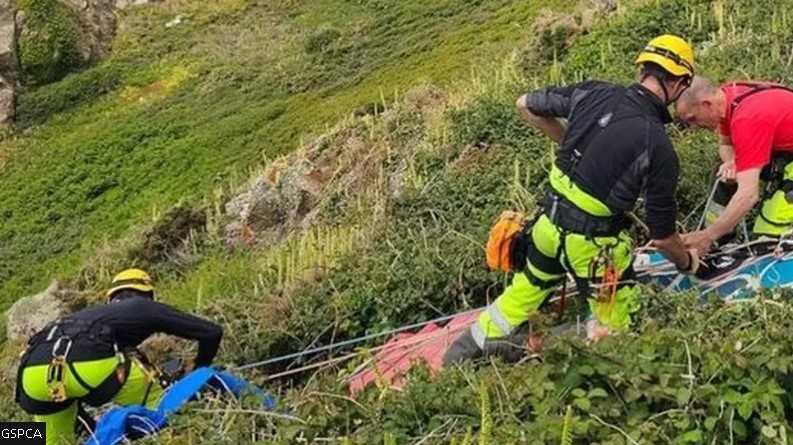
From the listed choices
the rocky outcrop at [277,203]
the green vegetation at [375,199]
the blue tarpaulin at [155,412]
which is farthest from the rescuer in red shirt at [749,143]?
the rocky outcrop at [277,203]

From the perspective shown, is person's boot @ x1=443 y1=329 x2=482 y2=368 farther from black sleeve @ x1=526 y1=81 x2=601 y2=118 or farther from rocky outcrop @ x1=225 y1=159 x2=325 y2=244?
rocky outcrop @ x1=225 y1=159 x2=325 y2=244

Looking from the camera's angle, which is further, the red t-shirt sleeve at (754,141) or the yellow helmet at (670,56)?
the red t-shirt sleeve at (754,141)

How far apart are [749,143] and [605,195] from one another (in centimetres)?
105

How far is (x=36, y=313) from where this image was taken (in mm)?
14656

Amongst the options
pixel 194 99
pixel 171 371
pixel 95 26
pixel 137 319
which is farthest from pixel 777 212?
pixel 95 26

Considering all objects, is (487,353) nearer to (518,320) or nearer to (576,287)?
(518,320)

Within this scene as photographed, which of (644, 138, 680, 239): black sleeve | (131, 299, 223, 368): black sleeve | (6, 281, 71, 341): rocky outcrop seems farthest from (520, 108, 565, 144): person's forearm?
(6, 281, 71, 341): rocky outcrop

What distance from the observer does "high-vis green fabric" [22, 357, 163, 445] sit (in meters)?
7.21

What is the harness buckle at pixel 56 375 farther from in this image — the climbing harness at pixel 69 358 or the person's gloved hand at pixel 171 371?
the person's gloved hand at pixel 171 371

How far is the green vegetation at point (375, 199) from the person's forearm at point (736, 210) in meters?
0.71

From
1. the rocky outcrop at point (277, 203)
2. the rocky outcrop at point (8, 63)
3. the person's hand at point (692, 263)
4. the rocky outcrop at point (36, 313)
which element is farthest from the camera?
the rocky outcrop at point (8, 63)

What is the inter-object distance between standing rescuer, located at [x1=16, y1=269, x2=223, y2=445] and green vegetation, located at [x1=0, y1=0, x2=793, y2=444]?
78 centimetres

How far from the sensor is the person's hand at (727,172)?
6902 mm

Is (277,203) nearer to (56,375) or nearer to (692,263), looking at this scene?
(56,375)
